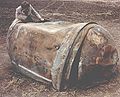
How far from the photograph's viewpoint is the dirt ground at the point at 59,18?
6848 mm

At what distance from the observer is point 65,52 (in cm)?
657

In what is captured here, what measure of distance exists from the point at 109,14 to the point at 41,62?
719 centimetres

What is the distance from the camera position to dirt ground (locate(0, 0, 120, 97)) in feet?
22.5

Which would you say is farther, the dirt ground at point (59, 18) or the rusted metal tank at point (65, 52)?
the dirt ground at point (59, 18)

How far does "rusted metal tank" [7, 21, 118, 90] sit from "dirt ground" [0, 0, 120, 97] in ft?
0.92

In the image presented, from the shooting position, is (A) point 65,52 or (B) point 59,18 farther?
(B) point 59,18

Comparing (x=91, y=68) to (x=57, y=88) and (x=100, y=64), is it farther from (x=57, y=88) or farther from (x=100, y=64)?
(x=57, y=88)

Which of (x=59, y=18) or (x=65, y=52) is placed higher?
(x=65, y=52)

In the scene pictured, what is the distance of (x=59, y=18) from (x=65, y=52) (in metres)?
6.56

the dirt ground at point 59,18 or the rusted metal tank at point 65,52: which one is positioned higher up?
the rusted metal tank at point 65,52

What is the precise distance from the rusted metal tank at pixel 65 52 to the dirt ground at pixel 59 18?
281 millimetres

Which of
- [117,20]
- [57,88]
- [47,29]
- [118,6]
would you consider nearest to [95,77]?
[57,88]

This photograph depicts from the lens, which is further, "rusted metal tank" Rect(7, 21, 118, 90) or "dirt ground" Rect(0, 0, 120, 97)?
"dirt ground" Rect(0, 0, 120, 97)

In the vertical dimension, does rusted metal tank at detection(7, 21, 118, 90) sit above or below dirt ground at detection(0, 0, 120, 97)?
above
